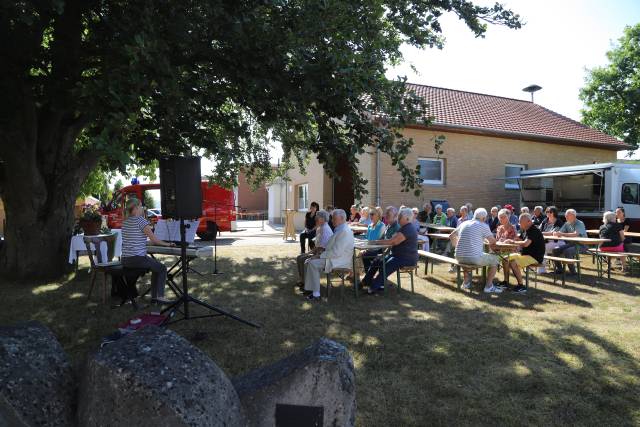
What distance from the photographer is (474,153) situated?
693 inches

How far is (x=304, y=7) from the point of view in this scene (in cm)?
581

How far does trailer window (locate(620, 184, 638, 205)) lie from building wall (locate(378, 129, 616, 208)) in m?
4.87

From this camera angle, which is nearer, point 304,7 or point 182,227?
point 182,227

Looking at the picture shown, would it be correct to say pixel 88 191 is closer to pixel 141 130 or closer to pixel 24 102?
pixel 24 102

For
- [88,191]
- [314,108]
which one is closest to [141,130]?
[314,108]

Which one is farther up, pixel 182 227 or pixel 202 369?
pixel 182 227

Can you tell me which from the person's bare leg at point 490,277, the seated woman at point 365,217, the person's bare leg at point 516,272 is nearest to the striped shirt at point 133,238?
the person's bare leg at point 490,277

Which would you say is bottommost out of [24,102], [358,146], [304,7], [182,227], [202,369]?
[202,369]

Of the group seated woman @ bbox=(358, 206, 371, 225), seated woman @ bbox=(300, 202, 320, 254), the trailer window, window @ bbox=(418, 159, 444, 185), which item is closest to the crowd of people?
seated woman @ bbox=(300, 202, 320, 254)

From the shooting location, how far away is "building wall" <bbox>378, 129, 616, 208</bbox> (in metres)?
16.4

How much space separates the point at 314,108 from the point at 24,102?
530 centimetres

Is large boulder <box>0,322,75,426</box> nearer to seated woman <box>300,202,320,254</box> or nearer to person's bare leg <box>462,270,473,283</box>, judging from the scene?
person's bare leg <box>462,270,473,283</box>

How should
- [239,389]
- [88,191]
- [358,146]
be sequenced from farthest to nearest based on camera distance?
[88,191] < [358,146] < [239,389]

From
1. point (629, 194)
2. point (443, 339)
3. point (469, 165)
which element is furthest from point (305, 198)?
point (443, 339)
